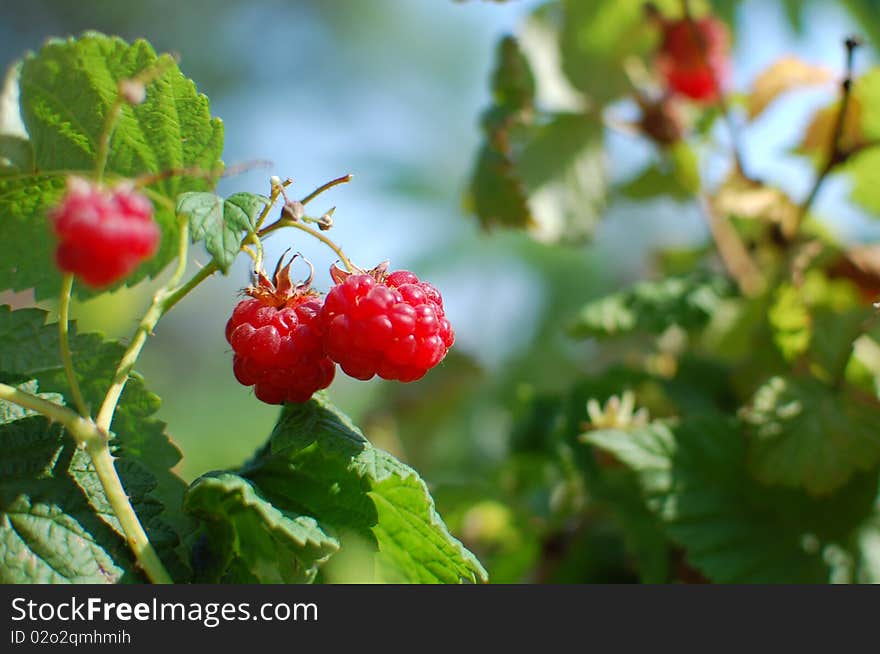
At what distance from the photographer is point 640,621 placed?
85 centimetres

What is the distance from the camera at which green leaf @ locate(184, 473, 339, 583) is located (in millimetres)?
705

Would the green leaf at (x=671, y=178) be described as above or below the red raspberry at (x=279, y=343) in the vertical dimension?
above

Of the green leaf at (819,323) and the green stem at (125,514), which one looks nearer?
the green stem at (125,514)

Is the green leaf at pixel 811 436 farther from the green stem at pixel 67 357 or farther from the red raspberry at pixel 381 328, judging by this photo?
the green stem at pixel 67 357

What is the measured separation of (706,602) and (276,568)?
42 centimetres

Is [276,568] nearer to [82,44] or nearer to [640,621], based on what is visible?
[640,621]

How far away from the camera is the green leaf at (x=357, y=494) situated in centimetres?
77

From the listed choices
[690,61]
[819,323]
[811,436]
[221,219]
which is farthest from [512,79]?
[221,219]

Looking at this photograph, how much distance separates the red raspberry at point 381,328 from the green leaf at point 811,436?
460mm

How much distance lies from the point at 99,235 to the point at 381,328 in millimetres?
283

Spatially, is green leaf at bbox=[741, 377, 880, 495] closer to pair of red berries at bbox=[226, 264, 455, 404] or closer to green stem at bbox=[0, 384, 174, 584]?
pair of red berries at bbox=[226, 264, 455, 404]

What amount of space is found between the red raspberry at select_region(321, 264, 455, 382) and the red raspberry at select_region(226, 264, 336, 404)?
22 mm

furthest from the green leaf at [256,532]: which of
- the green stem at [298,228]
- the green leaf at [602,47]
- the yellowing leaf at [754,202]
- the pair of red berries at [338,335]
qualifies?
the green leaf at [602,47]

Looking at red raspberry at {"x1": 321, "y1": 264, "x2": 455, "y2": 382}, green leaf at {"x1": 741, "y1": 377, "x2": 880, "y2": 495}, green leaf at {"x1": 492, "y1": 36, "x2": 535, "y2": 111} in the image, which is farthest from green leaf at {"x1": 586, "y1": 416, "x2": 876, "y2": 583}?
green leaf at {"x1": 492, "y1": 36, "x2": 535, "y2": 111}
